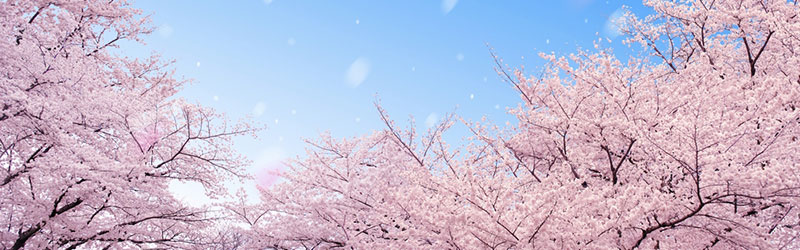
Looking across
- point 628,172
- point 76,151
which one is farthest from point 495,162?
point 76,151

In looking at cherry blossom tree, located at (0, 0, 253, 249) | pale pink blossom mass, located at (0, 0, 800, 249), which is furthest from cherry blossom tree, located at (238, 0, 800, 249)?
cherry blossom tree, located at (0, 0, 253, 249)

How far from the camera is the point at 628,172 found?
6445 mm

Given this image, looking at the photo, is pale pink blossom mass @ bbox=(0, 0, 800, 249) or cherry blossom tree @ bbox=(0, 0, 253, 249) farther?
cherry blossom tree @ bbox=(0, 0, 253, 249)

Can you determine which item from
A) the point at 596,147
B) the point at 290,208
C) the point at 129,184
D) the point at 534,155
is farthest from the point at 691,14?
the point at 129,184

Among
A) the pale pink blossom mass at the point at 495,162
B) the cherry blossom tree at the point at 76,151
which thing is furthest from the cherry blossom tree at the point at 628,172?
the cherry blossom tree at the point at 76,151

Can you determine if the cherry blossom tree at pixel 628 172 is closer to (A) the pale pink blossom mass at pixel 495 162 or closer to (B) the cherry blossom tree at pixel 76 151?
(A) the pale pink blossom mass at pixel 495 162

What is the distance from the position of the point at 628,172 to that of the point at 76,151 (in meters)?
8.57

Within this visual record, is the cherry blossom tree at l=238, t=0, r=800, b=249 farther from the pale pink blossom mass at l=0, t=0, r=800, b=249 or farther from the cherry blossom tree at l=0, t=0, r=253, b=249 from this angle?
the cherry blossom tree at l=0, t=0, r=253, b=249

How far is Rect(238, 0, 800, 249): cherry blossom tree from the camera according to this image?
465 centimetres

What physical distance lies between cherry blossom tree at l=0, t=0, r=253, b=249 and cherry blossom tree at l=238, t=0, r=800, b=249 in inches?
83.5

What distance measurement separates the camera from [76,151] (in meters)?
6.76

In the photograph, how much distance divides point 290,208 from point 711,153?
7.76 metres

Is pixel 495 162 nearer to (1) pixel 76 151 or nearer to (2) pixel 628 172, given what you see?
(2) pixel 628 172

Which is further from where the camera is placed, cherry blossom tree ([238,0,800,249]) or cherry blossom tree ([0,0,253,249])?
cherry blossom tree ([0,0,253,249])
